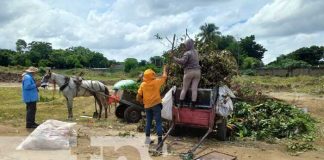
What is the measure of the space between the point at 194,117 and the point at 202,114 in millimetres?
230

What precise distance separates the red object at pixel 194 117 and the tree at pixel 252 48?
75769mm

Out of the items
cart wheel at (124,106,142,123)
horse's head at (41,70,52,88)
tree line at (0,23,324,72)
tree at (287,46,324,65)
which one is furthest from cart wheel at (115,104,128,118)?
tree at (287,46,324,65)

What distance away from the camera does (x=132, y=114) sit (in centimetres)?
1407

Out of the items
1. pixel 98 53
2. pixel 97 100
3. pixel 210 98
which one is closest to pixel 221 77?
pixel 210 98

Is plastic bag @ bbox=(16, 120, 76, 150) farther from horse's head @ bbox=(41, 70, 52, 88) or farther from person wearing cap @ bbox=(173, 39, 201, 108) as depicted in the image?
horse's head @ bbox=(41, 70, 52, 88)

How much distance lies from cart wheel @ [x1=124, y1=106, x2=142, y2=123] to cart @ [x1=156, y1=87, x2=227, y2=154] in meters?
3.34

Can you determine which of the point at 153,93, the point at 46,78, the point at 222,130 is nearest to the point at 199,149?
the point at 222,130

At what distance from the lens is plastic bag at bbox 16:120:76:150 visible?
30.7ft

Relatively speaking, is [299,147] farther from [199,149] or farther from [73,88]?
[73,88]

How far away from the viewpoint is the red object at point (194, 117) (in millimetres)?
10305

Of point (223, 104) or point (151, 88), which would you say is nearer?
point (151, 88)

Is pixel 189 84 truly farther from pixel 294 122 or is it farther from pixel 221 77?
pixel 294 122

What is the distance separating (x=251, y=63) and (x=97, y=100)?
5709cm

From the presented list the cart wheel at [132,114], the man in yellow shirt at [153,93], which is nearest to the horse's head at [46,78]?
the cart wheel at [132,114]
